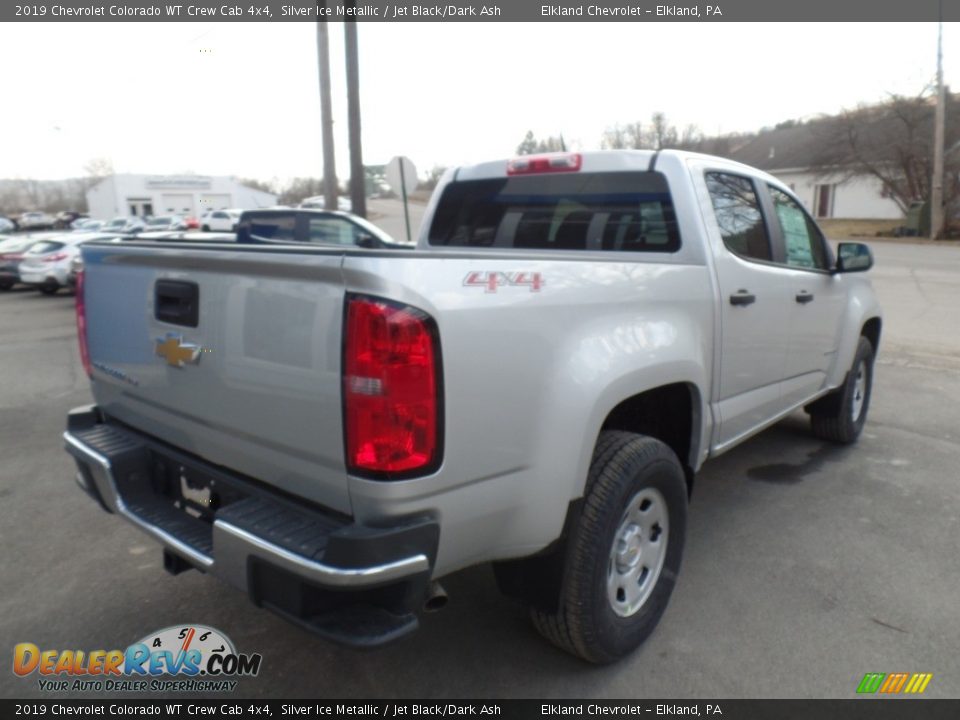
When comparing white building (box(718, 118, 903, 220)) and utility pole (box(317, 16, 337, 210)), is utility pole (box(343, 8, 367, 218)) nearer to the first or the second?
utility pole (box(317, 16, 337, 210))

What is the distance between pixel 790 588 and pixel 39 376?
8072 millimetres

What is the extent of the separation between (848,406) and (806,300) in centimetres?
145

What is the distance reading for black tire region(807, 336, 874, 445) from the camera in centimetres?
512

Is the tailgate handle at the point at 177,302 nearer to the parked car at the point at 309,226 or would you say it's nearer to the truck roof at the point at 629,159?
the truck roof at the point at 629,159

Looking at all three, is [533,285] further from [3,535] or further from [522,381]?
[3,535]

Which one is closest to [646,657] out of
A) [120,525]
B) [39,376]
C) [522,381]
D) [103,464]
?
[522,381]

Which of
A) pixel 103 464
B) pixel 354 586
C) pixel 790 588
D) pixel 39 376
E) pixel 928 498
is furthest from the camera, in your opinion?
pixel 39 376

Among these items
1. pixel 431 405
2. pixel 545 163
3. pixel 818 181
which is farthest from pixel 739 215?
pixel 818 181

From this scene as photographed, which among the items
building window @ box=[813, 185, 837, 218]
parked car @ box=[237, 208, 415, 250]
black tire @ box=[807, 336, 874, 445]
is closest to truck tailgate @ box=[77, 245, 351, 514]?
black tire @ box=[807, 336, 874, 445]

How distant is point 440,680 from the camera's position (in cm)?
272

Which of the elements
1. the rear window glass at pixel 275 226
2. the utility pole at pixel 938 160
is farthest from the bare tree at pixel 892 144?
the rear window glass at pixel 275 226

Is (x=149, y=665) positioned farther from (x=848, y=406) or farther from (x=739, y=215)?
(x=848, y=406)

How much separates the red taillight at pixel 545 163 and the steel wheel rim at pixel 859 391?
114 inches

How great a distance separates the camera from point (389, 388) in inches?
77.3
